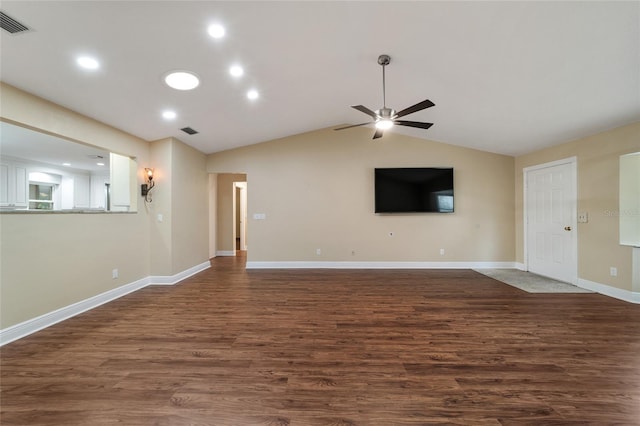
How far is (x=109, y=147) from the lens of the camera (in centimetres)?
366

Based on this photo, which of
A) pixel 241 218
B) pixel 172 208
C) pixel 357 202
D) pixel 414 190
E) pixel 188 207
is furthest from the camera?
pixel 241 218

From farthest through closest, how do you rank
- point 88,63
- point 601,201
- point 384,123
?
1. point 601,201
2. point 384,123
3. point 88,63

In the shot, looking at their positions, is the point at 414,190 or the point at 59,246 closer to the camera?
the point at 59,246

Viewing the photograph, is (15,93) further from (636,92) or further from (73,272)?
(636,92)

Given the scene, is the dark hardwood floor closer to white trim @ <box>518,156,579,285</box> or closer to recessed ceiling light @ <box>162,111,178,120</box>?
white trim @ <box>518,156,579,285</box>

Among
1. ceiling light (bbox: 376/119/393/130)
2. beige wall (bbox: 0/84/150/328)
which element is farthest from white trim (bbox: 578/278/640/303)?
beige wall (bbox: 0/84/150/328)

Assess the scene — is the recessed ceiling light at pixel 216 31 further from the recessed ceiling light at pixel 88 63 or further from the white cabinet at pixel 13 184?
the white cabinet at pixel 13 184

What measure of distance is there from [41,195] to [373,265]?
662 cm

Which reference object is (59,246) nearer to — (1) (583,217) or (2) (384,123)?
(2) (384,123)

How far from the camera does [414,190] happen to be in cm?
558

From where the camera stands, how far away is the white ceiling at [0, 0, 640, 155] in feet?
6.78

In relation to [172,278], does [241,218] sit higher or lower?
higher

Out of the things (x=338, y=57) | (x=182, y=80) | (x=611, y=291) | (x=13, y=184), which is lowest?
(x=611, y=291)

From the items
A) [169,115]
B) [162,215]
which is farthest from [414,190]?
[162,215]
